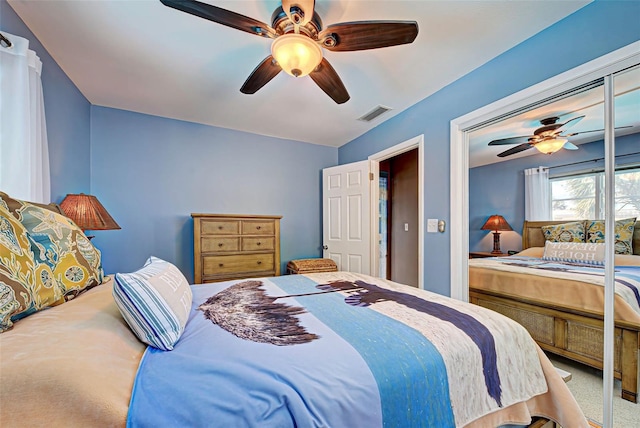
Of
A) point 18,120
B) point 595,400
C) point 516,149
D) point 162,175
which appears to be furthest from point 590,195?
point 162,175

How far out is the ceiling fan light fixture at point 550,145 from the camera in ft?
5.89

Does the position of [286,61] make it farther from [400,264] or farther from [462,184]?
[400,264]

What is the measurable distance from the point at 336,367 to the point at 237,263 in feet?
7.97

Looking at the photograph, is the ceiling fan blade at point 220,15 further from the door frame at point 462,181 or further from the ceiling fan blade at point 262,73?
the door frame at point 462,181

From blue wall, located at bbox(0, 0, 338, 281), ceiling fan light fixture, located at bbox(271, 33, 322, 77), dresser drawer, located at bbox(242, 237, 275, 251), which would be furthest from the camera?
dresser drawer, located at bbox(242, 237, 275, 251)

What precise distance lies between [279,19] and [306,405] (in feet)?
6.11

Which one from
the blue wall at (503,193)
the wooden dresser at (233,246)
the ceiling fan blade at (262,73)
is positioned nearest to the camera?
the ceiling fan blade at (262,73)

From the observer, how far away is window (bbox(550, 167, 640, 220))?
1.42 meters

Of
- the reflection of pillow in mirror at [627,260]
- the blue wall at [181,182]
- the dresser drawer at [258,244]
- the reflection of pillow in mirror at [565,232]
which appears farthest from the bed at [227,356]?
the blue wall at [181,182]

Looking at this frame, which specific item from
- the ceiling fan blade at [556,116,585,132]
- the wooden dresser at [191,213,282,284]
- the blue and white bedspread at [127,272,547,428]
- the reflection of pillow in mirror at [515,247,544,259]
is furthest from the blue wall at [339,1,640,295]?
the wooden dresser at [191,213,282,284]

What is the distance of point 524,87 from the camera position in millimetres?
1854

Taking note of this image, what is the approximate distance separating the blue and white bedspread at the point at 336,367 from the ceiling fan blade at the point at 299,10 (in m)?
1.54

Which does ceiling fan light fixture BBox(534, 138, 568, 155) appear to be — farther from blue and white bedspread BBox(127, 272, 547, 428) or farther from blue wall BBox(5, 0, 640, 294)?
blue and white bedspread BBox(127, 272, 547, 428)

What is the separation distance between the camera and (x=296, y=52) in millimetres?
1559
